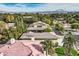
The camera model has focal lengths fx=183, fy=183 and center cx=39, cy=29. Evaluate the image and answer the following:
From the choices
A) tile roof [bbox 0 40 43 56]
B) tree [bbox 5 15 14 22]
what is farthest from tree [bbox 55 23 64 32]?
tree [bbox 5 15 14 22]

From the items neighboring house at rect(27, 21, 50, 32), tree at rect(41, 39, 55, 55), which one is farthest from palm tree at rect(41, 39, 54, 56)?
neighboring house at rect(27, 21, 50, 32)

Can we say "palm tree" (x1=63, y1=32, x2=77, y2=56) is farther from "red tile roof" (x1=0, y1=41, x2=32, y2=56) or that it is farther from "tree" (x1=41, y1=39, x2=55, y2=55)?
"red tile roof" (x1=0, y1=41, x2=32, y2=56)

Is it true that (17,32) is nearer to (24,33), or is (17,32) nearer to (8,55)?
(24,33)

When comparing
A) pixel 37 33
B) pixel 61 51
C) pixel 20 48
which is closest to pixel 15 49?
pixel 20 48

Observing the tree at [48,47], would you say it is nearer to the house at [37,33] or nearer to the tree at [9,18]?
the house at [37,33]

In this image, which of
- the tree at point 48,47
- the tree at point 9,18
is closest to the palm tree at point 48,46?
the tree at point 48,47

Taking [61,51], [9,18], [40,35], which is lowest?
[61,51]

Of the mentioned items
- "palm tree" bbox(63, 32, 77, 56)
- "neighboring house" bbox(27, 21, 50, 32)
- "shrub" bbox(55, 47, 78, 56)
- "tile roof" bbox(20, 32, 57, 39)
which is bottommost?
"shrub" bbox(55, 47, 78, 56)

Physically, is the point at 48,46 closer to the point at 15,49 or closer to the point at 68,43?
the point at 68,43

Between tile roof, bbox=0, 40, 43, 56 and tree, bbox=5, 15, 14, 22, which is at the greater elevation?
tree, bbox=5, 15, 14, 22
